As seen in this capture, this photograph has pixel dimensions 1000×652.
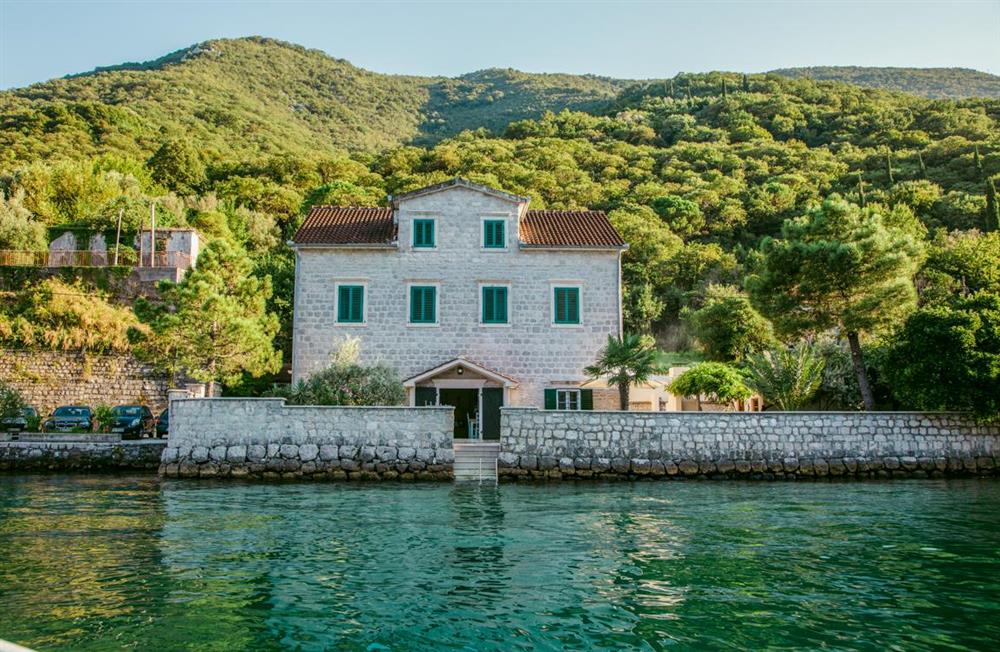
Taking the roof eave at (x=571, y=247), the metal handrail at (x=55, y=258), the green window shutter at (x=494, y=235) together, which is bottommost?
the roof eave at (x=571, y=247)

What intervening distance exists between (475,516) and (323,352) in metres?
12.2

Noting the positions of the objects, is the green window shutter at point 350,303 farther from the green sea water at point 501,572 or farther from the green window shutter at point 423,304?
the green sea water at point 501,572

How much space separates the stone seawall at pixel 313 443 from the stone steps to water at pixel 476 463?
325 millimetres

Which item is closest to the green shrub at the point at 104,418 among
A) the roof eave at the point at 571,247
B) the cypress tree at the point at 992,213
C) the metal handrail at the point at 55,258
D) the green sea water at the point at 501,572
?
the green sea water at the point at 501,572

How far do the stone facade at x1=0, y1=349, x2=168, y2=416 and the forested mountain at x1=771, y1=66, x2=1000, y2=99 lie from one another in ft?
350

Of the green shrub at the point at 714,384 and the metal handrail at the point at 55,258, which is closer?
the green shrub at the point at 714,384

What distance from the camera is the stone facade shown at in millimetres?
32062

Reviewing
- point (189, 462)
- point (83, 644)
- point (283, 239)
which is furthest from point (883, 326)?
point (283, 239)

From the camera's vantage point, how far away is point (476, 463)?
21250mm

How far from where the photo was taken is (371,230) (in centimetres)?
2677

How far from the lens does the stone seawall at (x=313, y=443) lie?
824 inches

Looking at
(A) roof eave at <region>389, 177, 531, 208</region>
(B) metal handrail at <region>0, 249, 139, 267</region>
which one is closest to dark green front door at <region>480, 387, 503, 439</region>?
(A) roof eave at <region>389, 177, 531, 208</region>

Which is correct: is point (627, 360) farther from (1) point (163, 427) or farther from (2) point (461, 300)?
(1) point (163, 427)

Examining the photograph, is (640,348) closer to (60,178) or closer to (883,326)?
(883,326)
